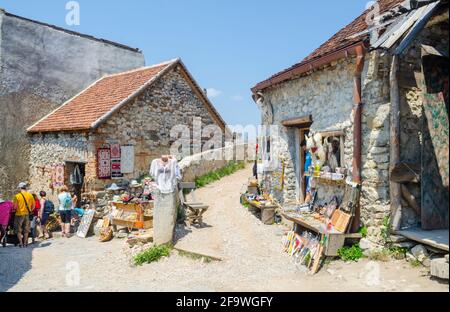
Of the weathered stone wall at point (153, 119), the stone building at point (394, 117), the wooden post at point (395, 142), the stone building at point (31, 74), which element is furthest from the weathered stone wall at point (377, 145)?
the stone building at point (31, 74)

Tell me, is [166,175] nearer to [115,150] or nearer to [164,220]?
[164,220]

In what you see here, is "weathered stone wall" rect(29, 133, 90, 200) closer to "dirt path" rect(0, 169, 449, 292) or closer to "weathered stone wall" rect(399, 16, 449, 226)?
"dirt path" rect(0, 169, 449, 292)

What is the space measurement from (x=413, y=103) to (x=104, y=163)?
9530 mm

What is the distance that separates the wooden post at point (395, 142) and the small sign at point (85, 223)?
28.8ft

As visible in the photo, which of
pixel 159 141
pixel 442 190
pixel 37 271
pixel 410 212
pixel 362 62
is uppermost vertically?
pixel 362 62

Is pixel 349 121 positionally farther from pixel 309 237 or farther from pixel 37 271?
pixel 37 271

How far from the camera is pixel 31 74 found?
1523 cm

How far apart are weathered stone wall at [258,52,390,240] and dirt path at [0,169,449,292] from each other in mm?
961

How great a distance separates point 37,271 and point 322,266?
580 centimetres

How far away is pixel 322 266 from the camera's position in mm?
6137

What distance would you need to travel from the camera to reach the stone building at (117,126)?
40.6 feet

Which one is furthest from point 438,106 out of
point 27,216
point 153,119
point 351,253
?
point 153,119

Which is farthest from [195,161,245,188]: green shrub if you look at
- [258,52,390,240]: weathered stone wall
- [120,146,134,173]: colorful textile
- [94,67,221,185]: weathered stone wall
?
[258,52,390,240]: weathered stone wall
